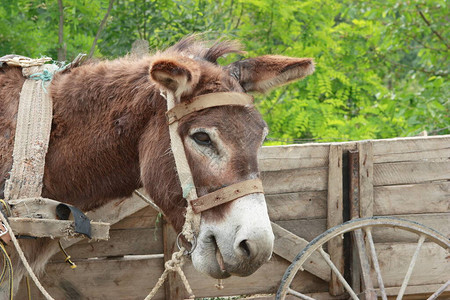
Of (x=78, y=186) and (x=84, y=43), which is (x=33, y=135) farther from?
(x=84, y=43)

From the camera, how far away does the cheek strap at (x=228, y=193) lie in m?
2.32

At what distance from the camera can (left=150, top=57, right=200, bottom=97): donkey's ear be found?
2.30 meters

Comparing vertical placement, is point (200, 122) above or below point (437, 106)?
above

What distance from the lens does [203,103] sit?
96.4 inches

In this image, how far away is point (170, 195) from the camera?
8.41 ft

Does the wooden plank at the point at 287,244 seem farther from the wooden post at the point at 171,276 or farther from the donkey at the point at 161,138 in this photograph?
the donkey at the point at 161,138

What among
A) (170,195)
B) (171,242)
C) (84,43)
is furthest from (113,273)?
(84,43)

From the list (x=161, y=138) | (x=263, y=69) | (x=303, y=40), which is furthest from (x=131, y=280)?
(x=303, y=40)

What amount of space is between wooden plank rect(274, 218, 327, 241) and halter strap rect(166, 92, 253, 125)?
1.37 m

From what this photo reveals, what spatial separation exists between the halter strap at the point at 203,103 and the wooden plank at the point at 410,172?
1486 mm

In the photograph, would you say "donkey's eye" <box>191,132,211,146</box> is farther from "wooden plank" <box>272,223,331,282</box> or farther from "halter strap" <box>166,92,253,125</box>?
"wooden plank" <box>272,223,331,282</box>

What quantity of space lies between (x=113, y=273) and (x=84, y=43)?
8.55 feet

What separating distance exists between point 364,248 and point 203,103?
1.57 meters

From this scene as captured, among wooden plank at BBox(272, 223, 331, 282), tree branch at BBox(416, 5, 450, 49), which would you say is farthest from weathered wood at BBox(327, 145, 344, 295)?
tree branch at BBox(416, 5, 450, 49)
